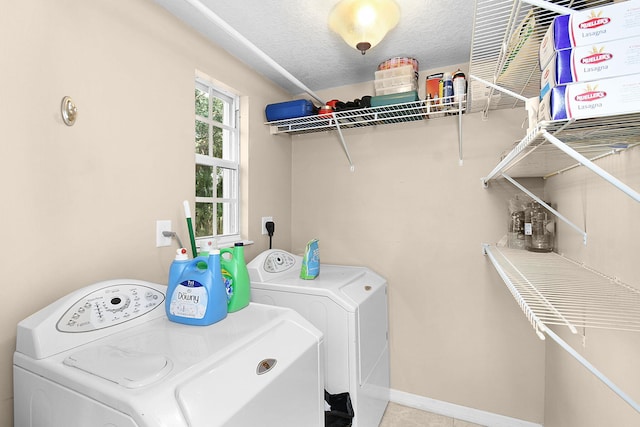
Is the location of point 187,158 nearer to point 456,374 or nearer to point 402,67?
→ point 402,67

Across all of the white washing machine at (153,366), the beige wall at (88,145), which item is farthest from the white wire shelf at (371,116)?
the white washing machine at (153,366)

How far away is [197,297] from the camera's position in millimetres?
1249

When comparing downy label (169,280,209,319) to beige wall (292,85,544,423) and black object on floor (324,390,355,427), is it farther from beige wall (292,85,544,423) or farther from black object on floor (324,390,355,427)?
beige wall (292,85,544,423)

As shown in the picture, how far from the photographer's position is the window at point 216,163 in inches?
80.9

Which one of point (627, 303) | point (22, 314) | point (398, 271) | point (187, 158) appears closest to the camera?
point (627, 303)

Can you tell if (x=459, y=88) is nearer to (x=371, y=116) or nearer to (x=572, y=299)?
(x=371, y=116)

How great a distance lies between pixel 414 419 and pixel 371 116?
7.16 feet

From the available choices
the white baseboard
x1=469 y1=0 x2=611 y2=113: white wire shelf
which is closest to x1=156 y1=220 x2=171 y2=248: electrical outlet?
x1=469 y1=0 x2=611 y2=113: white wire shelf

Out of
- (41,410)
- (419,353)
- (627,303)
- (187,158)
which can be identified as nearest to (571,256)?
(627,303)

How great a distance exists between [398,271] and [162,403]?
197 centimetres

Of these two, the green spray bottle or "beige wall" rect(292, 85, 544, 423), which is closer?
the green spray bottle

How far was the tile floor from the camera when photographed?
7.20 ft
